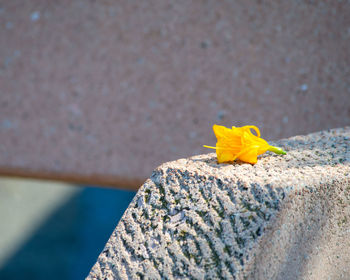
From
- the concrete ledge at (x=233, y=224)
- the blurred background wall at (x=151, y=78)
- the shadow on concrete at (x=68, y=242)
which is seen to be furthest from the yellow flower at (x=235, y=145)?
the shadow on concrete at (x=68, y=242)

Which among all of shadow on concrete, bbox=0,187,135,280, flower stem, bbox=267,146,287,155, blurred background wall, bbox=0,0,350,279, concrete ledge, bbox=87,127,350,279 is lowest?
shadow on concrete, bbox=0,187,135,280

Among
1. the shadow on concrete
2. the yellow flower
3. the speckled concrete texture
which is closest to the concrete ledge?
the yellow flower

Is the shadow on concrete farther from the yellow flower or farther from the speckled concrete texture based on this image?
the yellow flower

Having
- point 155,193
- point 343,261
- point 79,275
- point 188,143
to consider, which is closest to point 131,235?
point 155,193

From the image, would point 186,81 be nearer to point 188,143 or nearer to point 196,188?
point 188,143

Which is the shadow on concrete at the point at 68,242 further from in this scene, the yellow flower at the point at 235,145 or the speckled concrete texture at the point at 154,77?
the yellow flower at the point at 235,145

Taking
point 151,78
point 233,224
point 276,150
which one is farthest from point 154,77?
point 233,224

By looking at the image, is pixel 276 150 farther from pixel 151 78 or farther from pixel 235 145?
pixel 151 78
